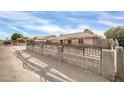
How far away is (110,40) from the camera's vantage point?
6.34 meters

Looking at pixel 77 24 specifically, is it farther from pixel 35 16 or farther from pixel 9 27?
pixel 9 27

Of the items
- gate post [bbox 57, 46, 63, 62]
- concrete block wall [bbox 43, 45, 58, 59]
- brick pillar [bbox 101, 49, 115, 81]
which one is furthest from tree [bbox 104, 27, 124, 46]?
concrete block wall [bbox 43, 45, 58, 59]

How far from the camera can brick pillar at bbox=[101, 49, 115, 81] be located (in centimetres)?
498

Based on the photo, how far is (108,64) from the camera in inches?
201

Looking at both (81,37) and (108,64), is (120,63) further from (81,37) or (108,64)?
(81,37)

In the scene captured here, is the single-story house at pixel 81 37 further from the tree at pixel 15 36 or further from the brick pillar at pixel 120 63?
the tree at pixel 15 36

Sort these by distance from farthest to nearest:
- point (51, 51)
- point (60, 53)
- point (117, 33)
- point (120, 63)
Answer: point (51, 51) < point (60, 53) < point (117, 33) < point (120, 63)

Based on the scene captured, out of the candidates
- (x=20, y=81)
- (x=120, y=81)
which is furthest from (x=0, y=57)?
(x=120, y=81)

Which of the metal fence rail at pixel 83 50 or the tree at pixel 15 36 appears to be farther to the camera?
the tree at pixel 15 36

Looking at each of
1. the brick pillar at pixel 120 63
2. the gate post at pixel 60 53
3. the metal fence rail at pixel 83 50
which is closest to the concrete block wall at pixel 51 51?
the gate post at pixel 60 53

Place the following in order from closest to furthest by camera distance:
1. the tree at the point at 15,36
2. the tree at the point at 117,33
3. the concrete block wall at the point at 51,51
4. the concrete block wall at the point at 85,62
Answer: the concrete block wall at the point at 85,62 → the tree at the point at 117,33 → the tree at the point at 15,36 → the concrete block wall at the point at 51,51

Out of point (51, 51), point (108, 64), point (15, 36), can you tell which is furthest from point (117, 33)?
point (51, 51)

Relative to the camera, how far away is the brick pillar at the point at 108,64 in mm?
4984
